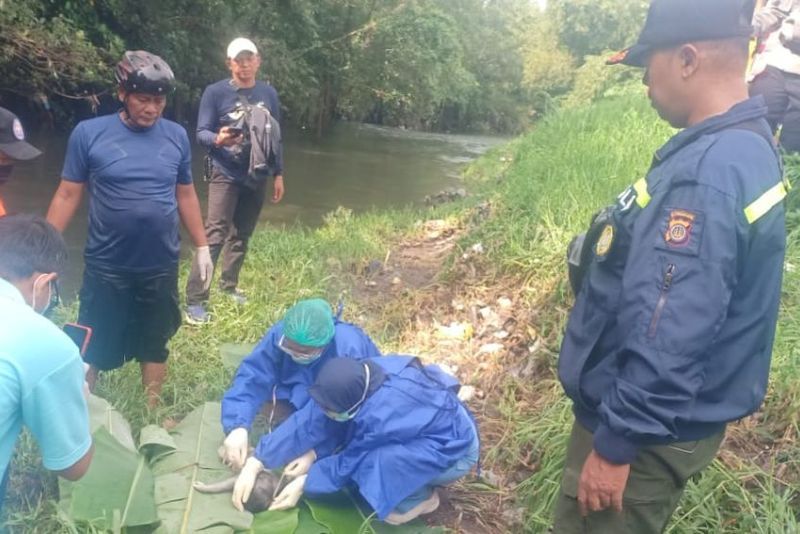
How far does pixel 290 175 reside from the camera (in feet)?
42.8

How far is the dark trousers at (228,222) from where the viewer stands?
4656 mm

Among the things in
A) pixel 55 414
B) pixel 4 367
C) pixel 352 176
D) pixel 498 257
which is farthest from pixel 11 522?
pixel 352 176

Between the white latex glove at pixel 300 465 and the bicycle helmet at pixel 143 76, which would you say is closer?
the white latex glove at pixel 300 465

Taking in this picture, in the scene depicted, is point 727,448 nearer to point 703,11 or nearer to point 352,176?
point 703,11

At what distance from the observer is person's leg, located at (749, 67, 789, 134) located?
3.87 m

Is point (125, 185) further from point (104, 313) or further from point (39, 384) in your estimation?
point (39, 384)

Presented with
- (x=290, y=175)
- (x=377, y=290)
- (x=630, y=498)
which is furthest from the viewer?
(x=290, y=175)

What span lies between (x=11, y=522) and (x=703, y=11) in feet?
8.42

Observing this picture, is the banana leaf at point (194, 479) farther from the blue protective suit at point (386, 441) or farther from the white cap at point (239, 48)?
the white cap at point (239, 48)

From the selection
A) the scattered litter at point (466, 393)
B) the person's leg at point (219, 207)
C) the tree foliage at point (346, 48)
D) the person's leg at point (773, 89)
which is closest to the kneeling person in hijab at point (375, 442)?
the scattered litter at point (466, 393)

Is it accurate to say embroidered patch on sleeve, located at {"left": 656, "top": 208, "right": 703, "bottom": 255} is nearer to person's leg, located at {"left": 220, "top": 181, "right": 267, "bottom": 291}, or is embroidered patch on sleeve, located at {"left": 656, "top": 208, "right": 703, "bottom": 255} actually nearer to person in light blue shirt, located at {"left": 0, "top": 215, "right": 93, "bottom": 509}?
person in light blue shirt, located at {"left": 0, "top": 215, "right": 93, "bottom": 509}

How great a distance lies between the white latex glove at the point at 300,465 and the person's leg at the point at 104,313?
1063 millimetres

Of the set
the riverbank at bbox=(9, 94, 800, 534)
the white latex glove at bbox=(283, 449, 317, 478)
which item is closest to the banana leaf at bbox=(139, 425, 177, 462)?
the riverbank at bbox=(9, 94, 800, 534)

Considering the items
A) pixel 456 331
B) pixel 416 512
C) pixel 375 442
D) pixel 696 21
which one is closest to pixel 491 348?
pixel 456 331
